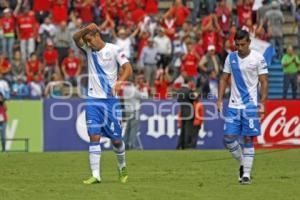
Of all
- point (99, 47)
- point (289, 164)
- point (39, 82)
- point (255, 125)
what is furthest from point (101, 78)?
point (39, 82)

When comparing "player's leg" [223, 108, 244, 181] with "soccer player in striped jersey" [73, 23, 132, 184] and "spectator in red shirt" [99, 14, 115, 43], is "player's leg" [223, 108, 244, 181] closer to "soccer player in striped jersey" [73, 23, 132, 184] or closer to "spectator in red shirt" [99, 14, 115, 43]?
"soccer player in striped jersey" [73, 23, 132, 184]

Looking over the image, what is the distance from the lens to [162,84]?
103 feet

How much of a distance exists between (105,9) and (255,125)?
18.7 m

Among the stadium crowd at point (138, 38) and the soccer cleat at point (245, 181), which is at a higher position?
the stadium crowd at point (138, 38)

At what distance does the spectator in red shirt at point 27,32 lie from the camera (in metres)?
32.4

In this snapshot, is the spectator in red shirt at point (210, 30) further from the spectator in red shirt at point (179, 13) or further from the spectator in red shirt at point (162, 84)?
the spectator in red shirt at point (162, 84)

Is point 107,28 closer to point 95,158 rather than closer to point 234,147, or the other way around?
point 234,147

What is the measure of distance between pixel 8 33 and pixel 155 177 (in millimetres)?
16085

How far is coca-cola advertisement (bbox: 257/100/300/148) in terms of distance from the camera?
29297mm

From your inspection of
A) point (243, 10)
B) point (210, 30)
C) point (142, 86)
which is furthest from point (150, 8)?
point (142, 86)

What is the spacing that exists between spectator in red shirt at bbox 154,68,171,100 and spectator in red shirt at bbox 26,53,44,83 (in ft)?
11.5

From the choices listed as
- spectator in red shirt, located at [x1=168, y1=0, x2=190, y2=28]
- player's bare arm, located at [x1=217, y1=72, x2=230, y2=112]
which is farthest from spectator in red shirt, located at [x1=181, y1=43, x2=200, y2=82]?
player's bare arm, located at [x1=217, y1=72, x2=230, y2=112]

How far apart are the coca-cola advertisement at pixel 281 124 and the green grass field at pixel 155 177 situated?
5.13m

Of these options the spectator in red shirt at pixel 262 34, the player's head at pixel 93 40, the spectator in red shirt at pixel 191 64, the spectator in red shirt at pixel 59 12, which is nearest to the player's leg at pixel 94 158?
the player's head at pixel 93 40
